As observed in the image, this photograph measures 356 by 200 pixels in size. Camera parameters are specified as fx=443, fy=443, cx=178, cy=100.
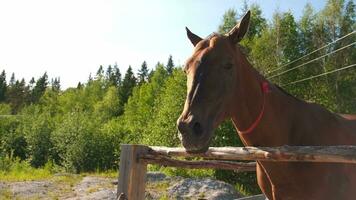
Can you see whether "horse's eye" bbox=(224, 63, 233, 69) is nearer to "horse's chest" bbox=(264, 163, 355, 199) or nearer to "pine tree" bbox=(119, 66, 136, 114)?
"horse's chest" bbox=(264, 163, 355, 199)

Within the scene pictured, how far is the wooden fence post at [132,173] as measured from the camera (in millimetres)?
4188

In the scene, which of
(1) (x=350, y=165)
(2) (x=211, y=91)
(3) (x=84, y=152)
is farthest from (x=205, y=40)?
(3) (x=84, y=152)

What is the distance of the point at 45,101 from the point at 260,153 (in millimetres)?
80882

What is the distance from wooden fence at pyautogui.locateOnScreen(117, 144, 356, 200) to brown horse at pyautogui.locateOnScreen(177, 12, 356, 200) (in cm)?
20

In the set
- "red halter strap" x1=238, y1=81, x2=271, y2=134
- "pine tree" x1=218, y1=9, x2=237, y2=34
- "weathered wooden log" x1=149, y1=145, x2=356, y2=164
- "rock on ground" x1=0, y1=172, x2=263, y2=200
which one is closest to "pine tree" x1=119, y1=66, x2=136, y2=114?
"pine tree" x1=218, y1=9, x2=237, y2=34

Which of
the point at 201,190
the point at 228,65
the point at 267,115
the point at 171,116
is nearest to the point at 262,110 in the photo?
the point at 267,115

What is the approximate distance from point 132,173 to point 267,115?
1.62 metres

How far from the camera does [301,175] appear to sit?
3.00 meters

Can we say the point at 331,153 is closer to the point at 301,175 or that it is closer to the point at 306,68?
the point at 301,175

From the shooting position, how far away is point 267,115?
A: 3.12 metres

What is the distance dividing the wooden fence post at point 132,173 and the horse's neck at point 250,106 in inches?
54.6

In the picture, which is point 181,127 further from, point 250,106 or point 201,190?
point 201,190

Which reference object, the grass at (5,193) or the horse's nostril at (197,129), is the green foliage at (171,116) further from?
the horse's nostril at (197,129)

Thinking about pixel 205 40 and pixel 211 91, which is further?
pixel 205 40
